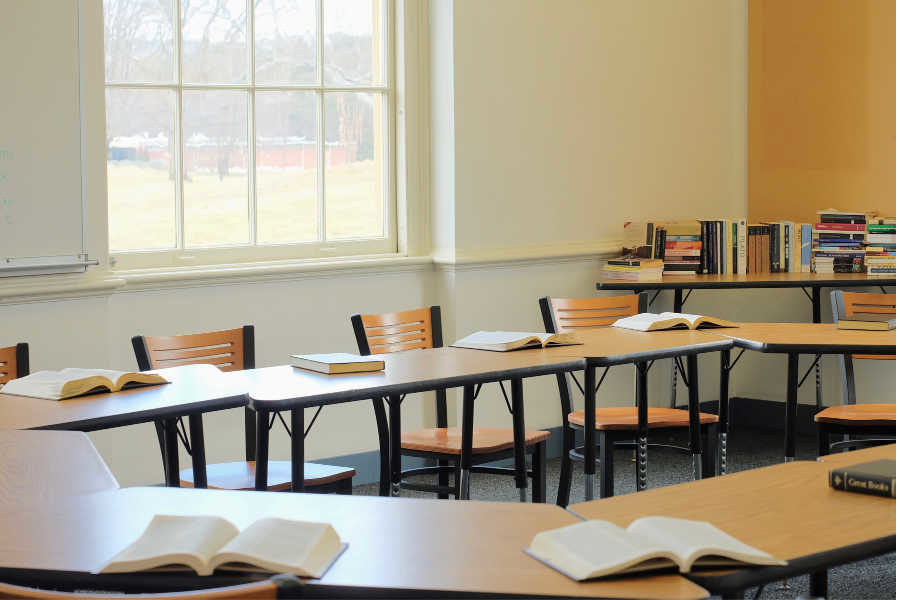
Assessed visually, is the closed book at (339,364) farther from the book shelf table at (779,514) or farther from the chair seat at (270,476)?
the book shelf table at (779,514)

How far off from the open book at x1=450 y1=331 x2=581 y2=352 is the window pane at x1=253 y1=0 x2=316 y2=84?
1.66 m

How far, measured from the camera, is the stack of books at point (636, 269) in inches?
227

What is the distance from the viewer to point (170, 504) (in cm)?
218

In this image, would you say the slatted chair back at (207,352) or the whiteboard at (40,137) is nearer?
the slatted chair back at (207,352)

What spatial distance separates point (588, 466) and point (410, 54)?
2256 mm

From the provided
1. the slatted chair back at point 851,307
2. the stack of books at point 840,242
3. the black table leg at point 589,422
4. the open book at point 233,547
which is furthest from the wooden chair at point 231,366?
the stack of books at point 840,242

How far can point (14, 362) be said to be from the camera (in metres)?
3.60

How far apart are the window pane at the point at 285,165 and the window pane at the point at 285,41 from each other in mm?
86

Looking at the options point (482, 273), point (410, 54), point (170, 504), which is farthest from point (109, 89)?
point (170, 504)

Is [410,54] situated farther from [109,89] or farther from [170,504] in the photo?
[170,504]

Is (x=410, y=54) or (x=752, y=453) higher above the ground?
(x=410, y=54)

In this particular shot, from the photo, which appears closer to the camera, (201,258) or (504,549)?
(504,549)

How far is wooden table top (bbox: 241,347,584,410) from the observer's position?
3.24 m

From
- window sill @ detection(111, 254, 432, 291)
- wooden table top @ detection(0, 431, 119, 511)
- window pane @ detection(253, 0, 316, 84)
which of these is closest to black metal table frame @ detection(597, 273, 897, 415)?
window sill @ detection(111, 254, 432, 291)
